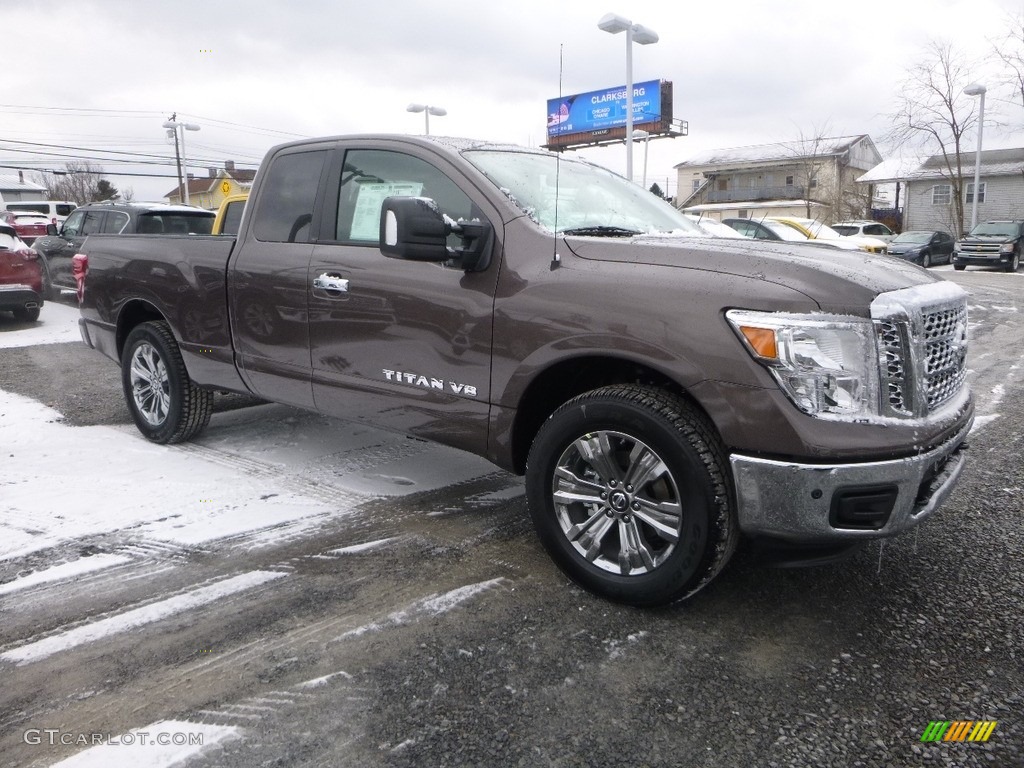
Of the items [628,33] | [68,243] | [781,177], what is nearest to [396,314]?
[68,243]

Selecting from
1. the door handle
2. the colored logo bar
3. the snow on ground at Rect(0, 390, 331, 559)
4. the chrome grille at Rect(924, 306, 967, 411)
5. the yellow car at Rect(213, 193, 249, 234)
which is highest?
the yellow car at Rect(213, 193, 249, 234)

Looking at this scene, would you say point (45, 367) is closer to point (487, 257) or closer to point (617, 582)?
point (487, 257)

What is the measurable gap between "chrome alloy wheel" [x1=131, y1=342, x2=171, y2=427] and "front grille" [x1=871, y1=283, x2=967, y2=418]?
429cm

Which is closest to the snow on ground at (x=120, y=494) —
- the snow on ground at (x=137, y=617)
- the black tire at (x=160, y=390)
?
the black tire at (x=160, y=390)

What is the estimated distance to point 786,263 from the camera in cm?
275

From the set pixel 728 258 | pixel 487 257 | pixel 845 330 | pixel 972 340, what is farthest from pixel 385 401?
pixel 972 340

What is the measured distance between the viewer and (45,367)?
27.1ft

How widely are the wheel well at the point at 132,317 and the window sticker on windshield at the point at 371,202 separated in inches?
79.2

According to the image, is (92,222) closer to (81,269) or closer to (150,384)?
(81,269)

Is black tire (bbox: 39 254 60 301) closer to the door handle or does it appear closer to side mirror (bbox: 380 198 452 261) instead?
the door handle

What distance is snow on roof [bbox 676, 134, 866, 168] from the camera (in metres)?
54.2

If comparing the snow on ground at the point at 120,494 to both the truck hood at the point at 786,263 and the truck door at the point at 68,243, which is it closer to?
the truck hood at the point at 786,263

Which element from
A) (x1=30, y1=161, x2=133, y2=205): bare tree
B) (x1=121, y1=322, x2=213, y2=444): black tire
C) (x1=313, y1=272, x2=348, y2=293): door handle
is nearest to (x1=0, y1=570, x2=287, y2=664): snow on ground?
(x1=313, y1=272, x2=348, y2=293): door handle

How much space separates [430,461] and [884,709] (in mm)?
3100
